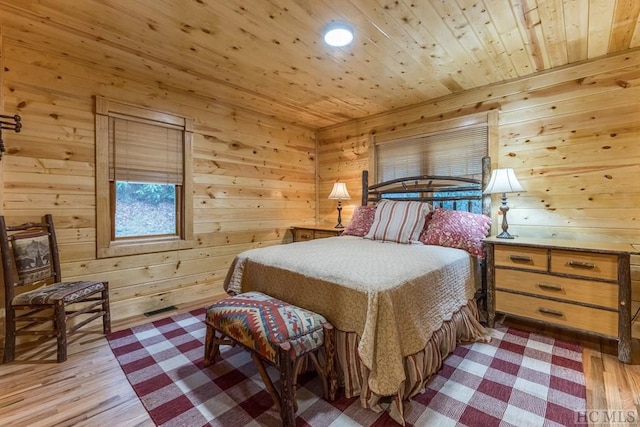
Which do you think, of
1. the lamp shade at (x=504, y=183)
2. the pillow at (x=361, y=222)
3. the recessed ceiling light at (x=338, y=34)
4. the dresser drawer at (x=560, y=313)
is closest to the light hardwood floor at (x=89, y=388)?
the dresser drawer at (x=560, y=313)

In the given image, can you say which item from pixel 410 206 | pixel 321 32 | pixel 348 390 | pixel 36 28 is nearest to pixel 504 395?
pixel 348 390

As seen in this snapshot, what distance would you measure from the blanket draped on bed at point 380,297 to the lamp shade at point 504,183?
2.25 ft

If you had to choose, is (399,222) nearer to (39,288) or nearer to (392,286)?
(392,286)

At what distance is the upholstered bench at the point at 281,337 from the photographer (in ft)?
4.80

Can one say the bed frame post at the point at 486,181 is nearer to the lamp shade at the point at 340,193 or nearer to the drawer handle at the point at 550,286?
the drawer handle at the point at 550,286

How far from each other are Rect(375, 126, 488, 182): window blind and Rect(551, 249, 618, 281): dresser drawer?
1.21 meters

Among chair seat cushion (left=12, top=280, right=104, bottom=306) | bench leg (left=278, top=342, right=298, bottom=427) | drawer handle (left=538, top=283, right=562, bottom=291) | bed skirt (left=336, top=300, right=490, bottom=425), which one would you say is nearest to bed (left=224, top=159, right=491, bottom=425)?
bed skirt (left=336, top=300, right=490, bottom=425)

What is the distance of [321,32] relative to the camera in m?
2.18

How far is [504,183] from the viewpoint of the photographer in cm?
268

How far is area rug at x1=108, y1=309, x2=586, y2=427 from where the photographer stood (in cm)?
153

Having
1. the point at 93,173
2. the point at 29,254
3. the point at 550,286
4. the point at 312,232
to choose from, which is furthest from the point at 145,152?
the point at 550,286

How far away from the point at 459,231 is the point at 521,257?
20.2 inches

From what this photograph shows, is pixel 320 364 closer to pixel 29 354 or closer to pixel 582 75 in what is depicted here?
pixel 29 354

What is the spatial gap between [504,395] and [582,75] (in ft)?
8.96
